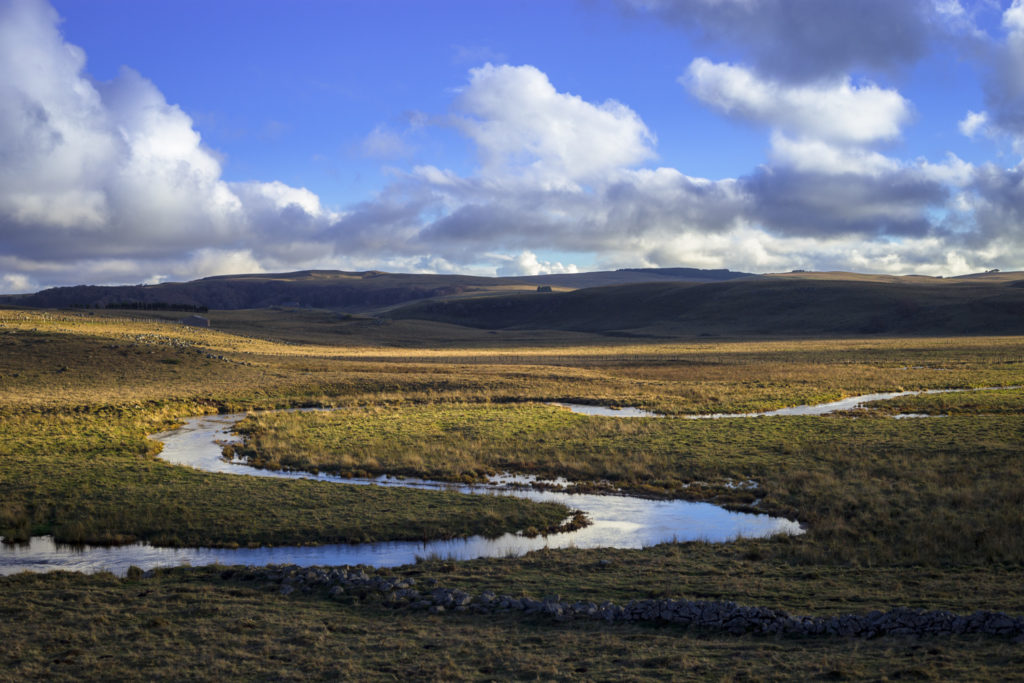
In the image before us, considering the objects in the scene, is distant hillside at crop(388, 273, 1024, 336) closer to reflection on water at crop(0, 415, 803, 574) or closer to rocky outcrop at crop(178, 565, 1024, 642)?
reflection on water at crop(0, 415, 803, 574)

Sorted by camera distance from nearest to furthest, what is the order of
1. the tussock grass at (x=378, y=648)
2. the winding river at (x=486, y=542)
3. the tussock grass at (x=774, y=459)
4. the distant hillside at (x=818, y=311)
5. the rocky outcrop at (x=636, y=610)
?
1. the tussock grass at (x=378, y=648)
2. the rocky outcrop at (x=636, y=610)
3. the winding river at (x=486, y=542)
4. the tussock grass at (x=774, y=459)
5. the distant hillside at (x=818, y=311)

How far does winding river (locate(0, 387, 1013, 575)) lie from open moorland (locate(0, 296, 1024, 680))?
598 millimetres

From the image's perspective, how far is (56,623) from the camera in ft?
40.5

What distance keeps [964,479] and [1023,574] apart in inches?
379

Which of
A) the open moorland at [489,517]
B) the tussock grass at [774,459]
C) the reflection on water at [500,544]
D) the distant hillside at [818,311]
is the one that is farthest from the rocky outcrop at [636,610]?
the distant hillside at [818,311]

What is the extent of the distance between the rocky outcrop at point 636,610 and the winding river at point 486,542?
189 centimetres

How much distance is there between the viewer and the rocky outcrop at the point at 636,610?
36.8 ft

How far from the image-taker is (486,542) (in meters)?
18.6

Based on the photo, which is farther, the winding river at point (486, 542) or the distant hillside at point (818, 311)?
the distant hillside at point (818, 311)

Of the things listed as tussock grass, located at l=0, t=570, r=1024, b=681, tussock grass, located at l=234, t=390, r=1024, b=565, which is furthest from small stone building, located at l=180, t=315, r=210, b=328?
tussock grass, located at l=0, t=570, r=1024, b=681

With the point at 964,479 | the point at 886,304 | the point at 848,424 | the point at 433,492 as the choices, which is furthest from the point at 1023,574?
the point at 886,304

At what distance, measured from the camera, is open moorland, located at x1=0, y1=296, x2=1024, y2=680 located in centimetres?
1083

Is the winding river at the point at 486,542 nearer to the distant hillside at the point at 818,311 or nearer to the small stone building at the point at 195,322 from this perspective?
the small stone building at the point at 195,322

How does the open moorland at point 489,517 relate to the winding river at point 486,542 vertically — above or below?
above
